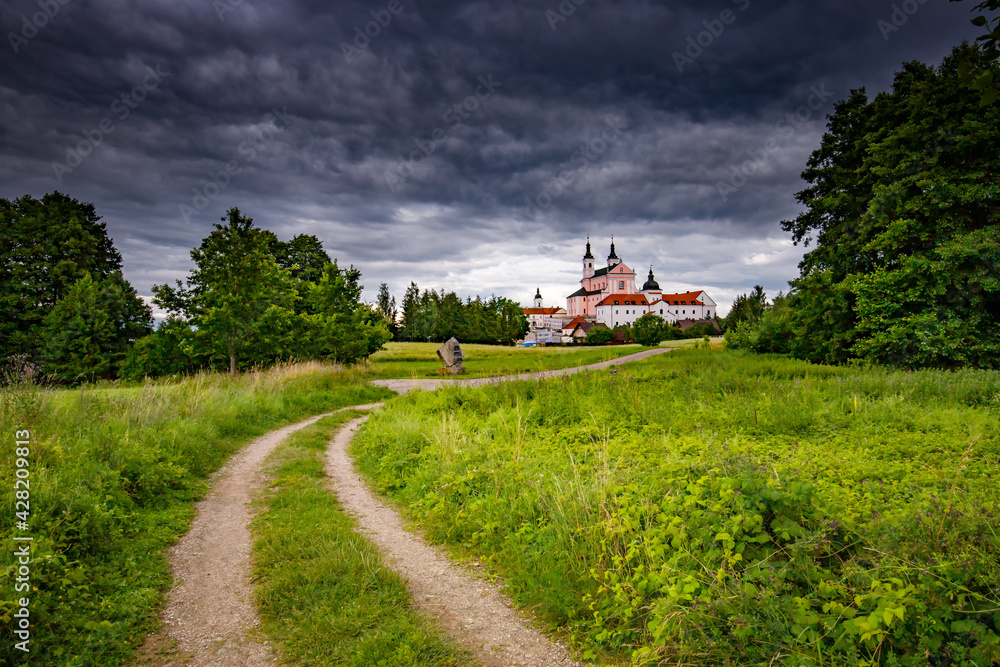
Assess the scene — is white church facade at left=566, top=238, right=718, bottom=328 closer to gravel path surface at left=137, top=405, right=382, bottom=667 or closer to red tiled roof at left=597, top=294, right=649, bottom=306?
red tiled roof at left=597, top=294, right=649, bottom=306

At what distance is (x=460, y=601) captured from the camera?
457 centimetres

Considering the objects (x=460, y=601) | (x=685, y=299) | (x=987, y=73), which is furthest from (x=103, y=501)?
(x=685, y=299)

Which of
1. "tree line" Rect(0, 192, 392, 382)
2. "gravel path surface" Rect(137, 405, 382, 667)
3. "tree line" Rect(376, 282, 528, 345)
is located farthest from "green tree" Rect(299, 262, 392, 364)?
"tree line" Rect(376, 282, 528, 345)

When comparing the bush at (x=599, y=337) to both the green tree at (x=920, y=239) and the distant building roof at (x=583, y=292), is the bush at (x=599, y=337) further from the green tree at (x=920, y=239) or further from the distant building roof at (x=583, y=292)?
the green tree at (x=920, y=239)

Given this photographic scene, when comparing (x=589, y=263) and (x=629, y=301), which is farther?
(x=589, y=263)

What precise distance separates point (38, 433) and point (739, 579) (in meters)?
9.72

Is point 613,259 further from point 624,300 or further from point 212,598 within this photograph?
point 212,598

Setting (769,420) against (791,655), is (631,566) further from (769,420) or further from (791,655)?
(769,420)

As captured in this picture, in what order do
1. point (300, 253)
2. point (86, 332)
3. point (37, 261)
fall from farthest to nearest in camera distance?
1. point (300, 253)
2. point (37, 261)
3. point (86, 332)

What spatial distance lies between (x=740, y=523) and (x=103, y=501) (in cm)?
766

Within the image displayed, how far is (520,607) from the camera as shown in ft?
14.6

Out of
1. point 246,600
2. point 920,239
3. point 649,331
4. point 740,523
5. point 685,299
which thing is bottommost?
point 246,600

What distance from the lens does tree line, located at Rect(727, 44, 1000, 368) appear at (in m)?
17.3

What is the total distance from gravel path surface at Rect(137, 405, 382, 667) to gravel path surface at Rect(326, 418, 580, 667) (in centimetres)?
148
